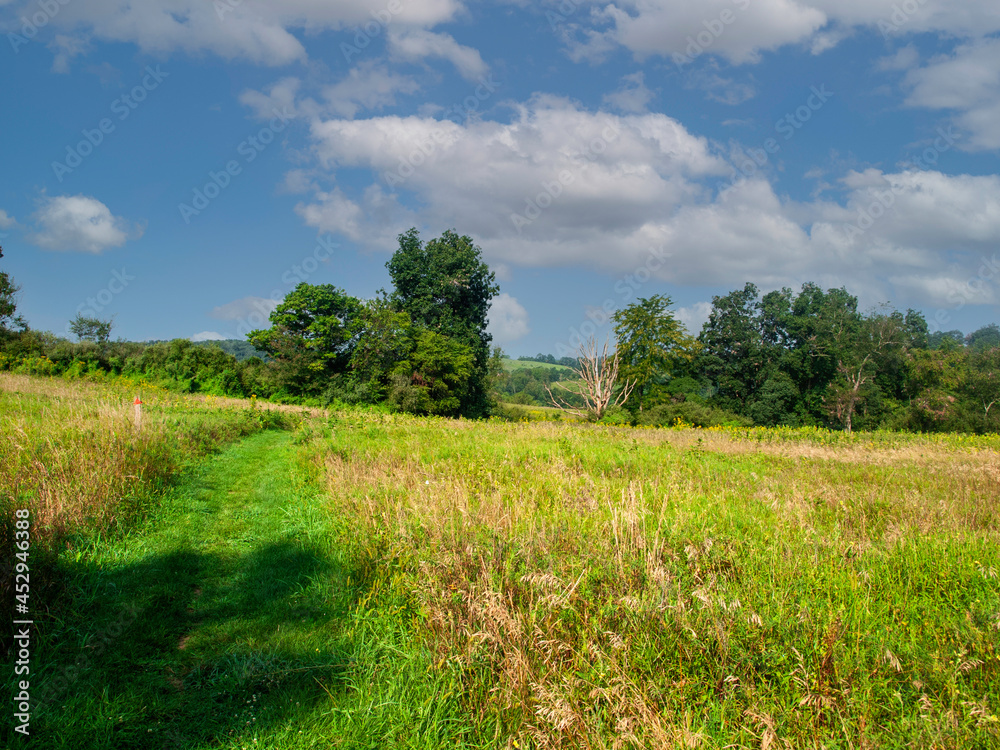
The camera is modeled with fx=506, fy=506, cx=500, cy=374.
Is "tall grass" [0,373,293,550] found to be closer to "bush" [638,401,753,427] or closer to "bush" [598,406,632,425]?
"bush" [598,406,632,425]

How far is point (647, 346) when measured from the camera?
155 ft

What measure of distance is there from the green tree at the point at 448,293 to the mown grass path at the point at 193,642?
Result: 4142 centimetres

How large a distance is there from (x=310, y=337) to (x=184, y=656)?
133 feet

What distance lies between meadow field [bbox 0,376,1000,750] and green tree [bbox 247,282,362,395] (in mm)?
34477

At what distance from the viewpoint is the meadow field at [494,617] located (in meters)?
3.04

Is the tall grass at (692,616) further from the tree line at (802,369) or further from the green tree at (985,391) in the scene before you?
the green tree at (985,391)

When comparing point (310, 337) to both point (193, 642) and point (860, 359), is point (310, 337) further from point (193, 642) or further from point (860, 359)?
point (860, 359)

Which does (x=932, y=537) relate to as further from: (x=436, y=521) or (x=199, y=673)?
(x=199, y=673)

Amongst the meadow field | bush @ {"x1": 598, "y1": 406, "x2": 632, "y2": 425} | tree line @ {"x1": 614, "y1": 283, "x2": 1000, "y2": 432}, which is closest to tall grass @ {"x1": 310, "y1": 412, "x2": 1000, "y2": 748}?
the meadow field

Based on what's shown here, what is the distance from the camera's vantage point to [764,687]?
3078mm

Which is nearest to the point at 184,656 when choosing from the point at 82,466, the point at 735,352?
the point at 82,466

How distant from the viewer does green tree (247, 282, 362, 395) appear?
40.5 metres

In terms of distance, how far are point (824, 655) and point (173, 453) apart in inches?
379

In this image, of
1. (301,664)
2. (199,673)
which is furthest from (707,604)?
(199,673)
